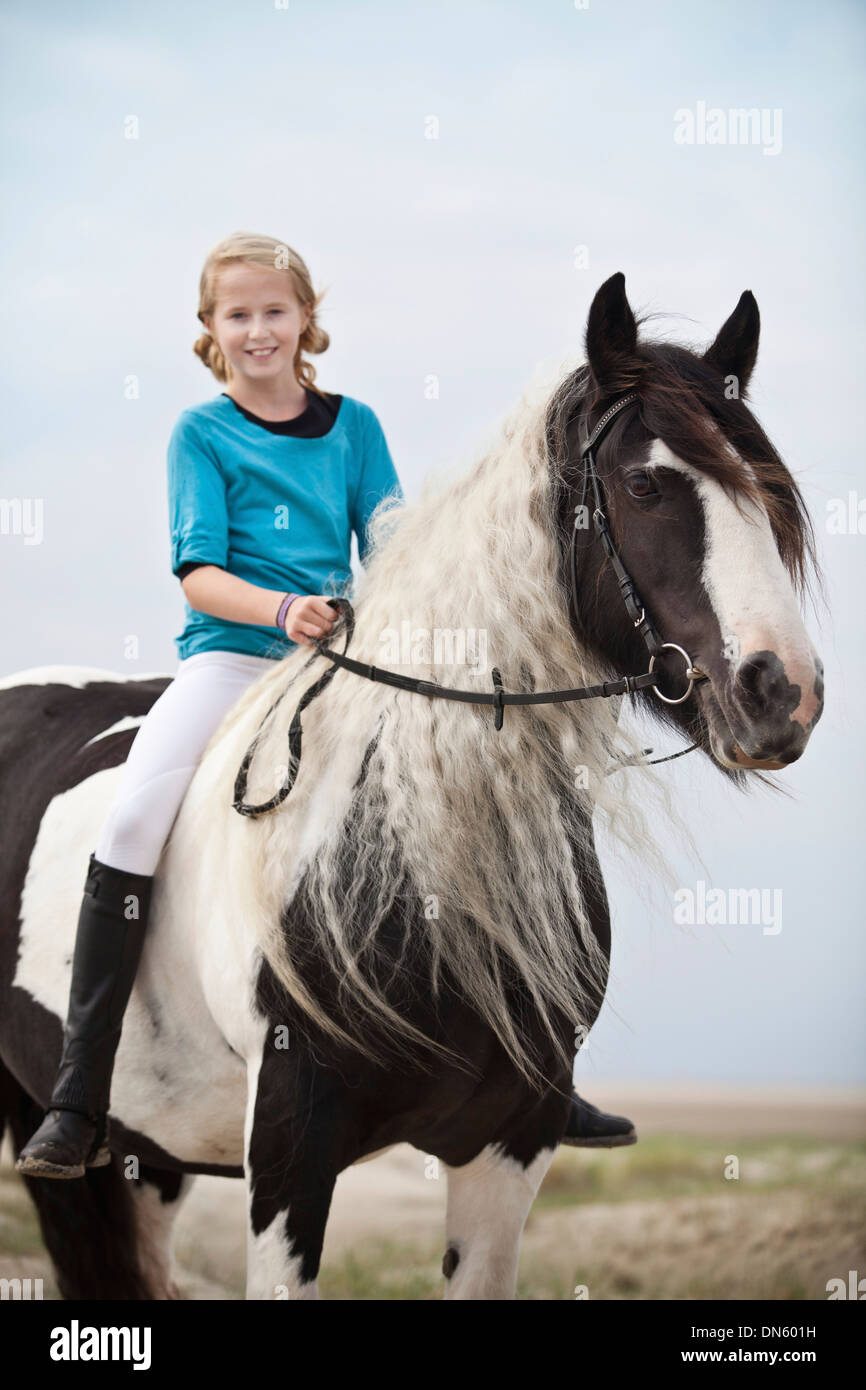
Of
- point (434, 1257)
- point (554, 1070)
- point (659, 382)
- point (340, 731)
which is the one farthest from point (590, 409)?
point (434, 1257)

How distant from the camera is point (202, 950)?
1765mm

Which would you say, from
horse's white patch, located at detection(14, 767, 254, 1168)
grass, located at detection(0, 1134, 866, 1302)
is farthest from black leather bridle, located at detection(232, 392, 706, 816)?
grass, located at detection(0, 1134, 866, 1302)

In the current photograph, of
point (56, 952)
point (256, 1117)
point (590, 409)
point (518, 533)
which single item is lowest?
point (256, 1117)

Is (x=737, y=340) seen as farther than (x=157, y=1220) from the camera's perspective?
No

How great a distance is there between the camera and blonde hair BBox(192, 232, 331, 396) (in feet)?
6.51

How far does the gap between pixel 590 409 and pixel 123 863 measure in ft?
3.22

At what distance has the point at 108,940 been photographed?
6.02 ft

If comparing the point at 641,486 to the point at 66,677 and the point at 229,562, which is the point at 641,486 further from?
the point at 66,677

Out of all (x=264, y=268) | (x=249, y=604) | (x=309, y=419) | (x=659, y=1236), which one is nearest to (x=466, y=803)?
(x=249, y=604)

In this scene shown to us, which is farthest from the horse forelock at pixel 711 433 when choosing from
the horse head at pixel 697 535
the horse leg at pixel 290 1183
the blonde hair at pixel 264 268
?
the horse leg at pixel 290 1183

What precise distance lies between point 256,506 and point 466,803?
0.71 meters

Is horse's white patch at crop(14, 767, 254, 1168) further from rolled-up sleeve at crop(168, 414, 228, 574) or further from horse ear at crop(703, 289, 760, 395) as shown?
horse ear at crop(703, 289, 760, 395)

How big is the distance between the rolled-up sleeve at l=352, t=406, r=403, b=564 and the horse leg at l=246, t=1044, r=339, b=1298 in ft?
3.10
